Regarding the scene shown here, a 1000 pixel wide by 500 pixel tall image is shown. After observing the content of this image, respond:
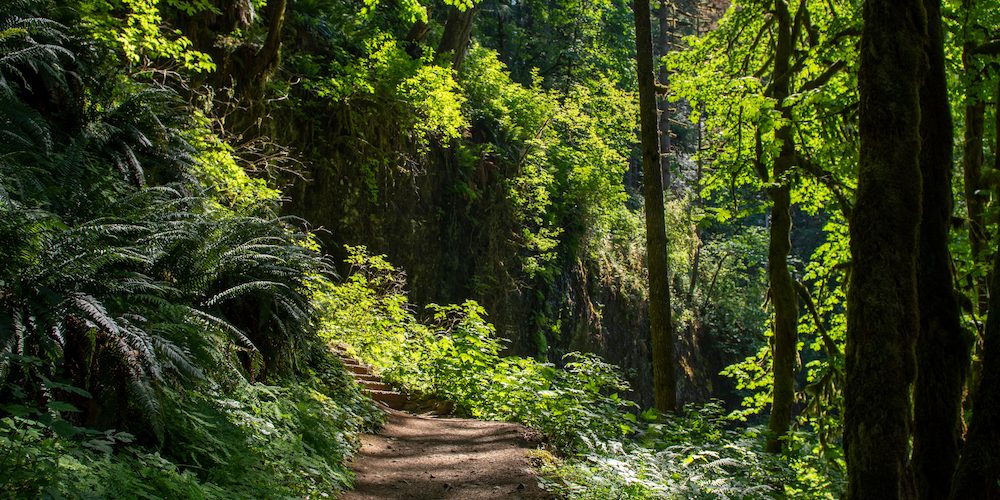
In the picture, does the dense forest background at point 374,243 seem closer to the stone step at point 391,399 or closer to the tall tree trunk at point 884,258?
the tall tree trunk at point 884,258

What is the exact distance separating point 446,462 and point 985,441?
4.08 m

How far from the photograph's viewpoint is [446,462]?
21.0 ft

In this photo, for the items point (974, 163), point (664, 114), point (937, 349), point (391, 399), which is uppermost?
point (664, 114)

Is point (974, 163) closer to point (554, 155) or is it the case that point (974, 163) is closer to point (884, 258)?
point (884, 258)

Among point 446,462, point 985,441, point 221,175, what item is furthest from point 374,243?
point 985,441

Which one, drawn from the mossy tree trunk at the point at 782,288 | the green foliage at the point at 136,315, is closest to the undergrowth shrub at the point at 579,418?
the mossy tree trunk at the point at 782,288

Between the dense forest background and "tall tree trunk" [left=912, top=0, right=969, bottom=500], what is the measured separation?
20 mm

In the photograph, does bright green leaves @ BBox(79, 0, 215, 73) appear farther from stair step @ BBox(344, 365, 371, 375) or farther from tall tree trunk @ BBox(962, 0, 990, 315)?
tall tree trunk @ BBox(962, 0, 990, 315)

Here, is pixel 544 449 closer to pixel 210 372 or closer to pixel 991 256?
pixel 210 372

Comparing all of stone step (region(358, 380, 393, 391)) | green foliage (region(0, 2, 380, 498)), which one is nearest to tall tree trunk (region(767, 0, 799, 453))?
stone step (region(358, 380, 393, 391))

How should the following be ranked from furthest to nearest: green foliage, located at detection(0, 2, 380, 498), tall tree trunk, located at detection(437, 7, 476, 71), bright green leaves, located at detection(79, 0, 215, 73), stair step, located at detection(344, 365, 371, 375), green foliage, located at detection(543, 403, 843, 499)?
tall tree trunk, located at detection(437, 7, 476, 71)
stair step, located at detection(344, 365, 371, 375)
bright green leaves, located at detection(79, 0, 215, 73)
green foliage, located at detection(543, 403, 843, 499)
green foliage, located at detection(0, 2, 380, 498)

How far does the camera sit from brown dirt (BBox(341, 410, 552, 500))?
544 cm

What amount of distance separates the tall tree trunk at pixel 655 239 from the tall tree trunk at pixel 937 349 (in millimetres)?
4418

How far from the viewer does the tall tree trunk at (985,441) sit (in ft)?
14.7
